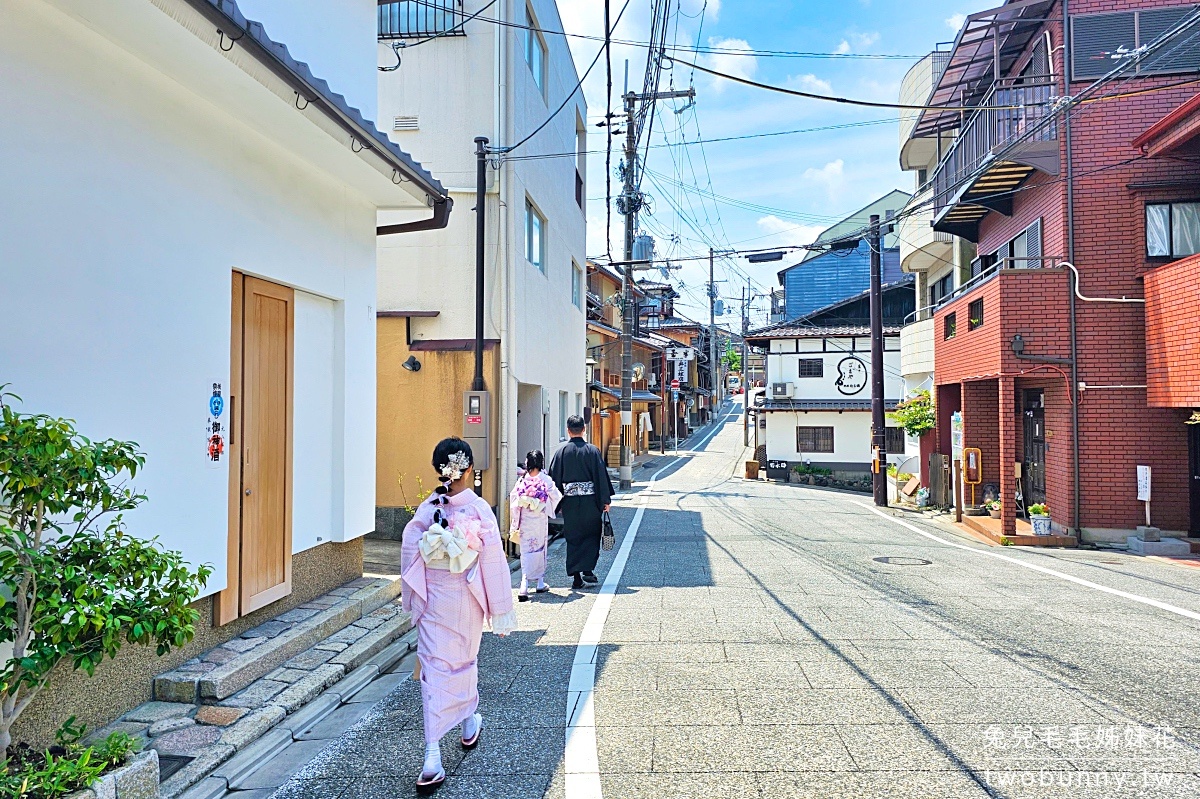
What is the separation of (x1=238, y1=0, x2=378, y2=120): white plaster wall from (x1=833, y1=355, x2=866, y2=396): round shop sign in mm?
A: 27751

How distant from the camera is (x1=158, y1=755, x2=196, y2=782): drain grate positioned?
Result: 13.2 feet

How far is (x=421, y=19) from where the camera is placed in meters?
12.9

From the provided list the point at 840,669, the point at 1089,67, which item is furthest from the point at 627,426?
the point at 840,669

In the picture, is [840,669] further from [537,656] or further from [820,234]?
[820,234]

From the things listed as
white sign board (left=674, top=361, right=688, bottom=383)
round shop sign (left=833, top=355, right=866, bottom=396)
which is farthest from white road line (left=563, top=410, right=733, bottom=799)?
white sign board (left=674, top=361, right=688, bottom=383)

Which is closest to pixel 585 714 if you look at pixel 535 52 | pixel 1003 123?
pixel 535 52

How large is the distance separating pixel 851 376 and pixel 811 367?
178cm

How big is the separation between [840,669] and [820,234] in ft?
149

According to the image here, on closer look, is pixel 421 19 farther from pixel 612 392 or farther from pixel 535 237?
pixel 612 392

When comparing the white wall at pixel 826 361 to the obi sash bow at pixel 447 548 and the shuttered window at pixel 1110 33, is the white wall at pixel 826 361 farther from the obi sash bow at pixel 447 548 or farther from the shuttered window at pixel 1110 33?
the obi sash bow at pixel 447 548

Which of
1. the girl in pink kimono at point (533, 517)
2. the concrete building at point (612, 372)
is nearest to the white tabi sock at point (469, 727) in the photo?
the girl in pink kimono at point (533, 517)

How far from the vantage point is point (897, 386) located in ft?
107

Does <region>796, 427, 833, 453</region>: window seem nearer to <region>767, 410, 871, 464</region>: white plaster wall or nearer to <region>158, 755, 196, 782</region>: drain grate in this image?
<region>767, 410, 871, 464</region>: white plaster wall

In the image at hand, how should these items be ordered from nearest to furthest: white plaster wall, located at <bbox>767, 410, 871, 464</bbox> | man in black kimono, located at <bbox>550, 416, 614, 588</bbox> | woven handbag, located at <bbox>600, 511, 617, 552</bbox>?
woven handbag, located at <bbox>600, 511, 617, 552</bbox>
man in black kimono, located at <bbox>550, 416, 614, 588</bbox>
white plaster wall, located at <bbox>767, 410, 871, 464</bbox>
